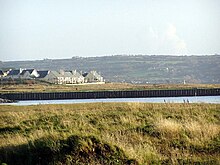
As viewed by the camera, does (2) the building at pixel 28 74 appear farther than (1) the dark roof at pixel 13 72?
No

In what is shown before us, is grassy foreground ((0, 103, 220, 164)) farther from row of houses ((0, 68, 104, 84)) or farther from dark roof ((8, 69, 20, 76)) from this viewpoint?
dark roof ((8, 69, 20, 76))

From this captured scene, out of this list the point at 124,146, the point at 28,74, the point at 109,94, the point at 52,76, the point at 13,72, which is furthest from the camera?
the point at 13,72

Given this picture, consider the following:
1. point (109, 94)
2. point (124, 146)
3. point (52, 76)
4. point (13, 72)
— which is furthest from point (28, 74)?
point (124, 146)

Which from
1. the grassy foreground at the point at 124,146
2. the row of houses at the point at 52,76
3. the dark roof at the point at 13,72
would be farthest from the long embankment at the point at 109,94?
the dark roof at the point at 13,72

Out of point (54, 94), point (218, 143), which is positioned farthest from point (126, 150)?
point (54, 94)

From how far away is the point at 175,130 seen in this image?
54.5 feet

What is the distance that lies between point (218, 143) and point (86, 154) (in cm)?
447

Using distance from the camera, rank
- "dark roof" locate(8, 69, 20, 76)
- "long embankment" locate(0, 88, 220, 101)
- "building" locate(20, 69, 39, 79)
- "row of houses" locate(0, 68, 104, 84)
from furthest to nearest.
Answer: "dark roof" locate(8, 69, 20, 76) → "building" locate(20, 69, 39, 79) → "row of houses" locate(0, 68, 104, 84) → "long embankment" locate(0, 88, 220, 101)

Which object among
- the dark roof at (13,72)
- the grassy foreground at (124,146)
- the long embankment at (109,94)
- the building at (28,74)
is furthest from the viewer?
the dark roof at (13,72)

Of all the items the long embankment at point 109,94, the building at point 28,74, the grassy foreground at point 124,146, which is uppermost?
the grassy foreground at point 124,146

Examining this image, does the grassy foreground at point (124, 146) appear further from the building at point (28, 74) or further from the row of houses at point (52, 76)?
the building at point (28, 74)

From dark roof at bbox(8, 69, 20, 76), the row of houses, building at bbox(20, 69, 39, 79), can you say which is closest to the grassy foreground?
the row of houses

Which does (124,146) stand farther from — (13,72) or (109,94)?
(13,72)

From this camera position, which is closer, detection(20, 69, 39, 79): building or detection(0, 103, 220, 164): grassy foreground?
detection(0, 103, 220, 164): grassy foreground
